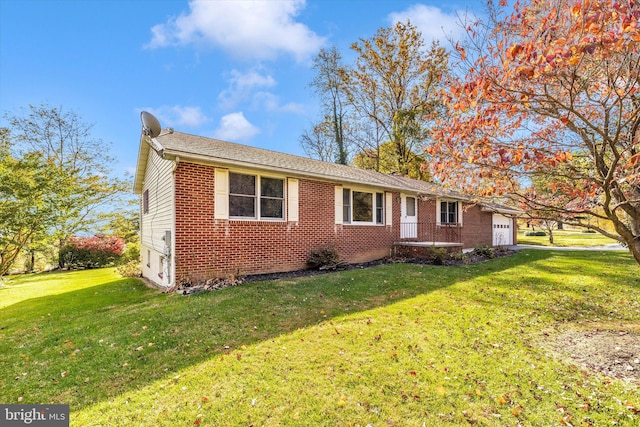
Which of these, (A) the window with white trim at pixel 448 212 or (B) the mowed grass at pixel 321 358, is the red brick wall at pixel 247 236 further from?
(A) the window with white trim at pixel 448 212

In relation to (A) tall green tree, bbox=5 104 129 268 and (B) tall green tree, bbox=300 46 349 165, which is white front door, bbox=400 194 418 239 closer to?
(B) tall green tree, bbox=300 46 349 165

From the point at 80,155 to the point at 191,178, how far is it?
19.8 m

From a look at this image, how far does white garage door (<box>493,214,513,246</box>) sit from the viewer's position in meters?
→ 19.6

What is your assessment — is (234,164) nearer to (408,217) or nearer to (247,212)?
(247,212)

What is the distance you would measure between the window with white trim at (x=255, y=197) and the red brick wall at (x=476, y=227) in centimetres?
1174

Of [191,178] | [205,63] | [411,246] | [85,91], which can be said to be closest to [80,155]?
[85,91]

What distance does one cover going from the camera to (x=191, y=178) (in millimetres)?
7375

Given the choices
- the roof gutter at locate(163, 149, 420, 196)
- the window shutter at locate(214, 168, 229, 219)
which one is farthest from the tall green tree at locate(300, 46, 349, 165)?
the window shutter at locate(214, 168, 229, 219)

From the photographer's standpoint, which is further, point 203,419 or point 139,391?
point 139,391

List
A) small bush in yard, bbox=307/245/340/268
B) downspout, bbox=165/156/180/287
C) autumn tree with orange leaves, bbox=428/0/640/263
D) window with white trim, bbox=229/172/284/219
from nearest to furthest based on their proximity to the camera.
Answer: autumn tree with orange leaves, bbox=428/0/640/263, downspout, bbox=165/156/180/287, window with white trim, bbox=229/172/284/219, small bush in yard, bbox=307/245/340/268

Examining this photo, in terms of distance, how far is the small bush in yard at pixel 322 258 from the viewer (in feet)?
31.5

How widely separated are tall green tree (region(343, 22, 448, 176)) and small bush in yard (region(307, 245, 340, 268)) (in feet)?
49.4

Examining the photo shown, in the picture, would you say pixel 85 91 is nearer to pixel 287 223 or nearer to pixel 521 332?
pixel 287 223

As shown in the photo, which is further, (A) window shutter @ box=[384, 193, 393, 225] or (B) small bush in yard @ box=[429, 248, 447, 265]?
(A) window shutter @ box=[384, 193, 393, 225]
